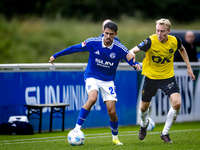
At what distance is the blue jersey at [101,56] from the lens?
7.16 m

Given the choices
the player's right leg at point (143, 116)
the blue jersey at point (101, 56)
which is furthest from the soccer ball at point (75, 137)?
the player's right leg at point (143, 116)

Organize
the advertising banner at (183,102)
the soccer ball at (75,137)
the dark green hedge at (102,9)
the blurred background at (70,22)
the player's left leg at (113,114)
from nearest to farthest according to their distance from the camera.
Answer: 1. the soccer ball at (75,137)
2. the player's left leg at (113,114)
3. the advertising banner at (183,102)
4. the blurred background at (70,22)
5. the dark green hedge at (102,9)

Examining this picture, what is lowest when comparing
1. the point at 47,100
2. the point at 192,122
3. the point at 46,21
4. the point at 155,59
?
the point at 192,122

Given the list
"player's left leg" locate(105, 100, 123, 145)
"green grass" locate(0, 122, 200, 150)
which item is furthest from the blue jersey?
"green grass" locate(0, 122, 200, 150)

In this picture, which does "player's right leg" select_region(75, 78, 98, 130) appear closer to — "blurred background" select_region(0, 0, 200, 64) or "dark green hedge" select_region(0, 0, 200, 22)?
"blurred background" select_region(0, 0, 200, 64)

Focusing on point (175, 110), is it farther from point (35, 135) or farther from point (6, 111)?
point (6, 111)

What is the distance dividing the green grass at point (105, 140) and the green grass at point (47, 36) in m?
12.4

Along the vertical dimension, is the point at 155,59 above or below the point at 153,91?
above

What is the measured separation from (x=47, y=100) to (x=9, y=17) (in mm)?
17087

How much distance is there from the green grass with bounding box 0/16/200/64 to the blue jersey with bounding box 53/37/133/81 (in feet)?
48.0

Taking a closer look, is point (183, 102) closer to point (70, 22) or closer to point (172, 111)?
point (172, 111)

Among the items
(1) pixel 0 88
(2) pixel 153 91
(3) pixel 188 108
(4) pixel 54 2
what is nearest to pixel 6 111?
(1) pixel 0 88

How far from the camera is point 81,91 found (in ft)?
35.1

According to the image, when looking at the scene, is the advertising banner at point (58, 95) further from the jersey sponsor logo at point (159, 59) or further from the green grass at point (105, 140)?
the jersey sponsor logo at point (159, 59)
